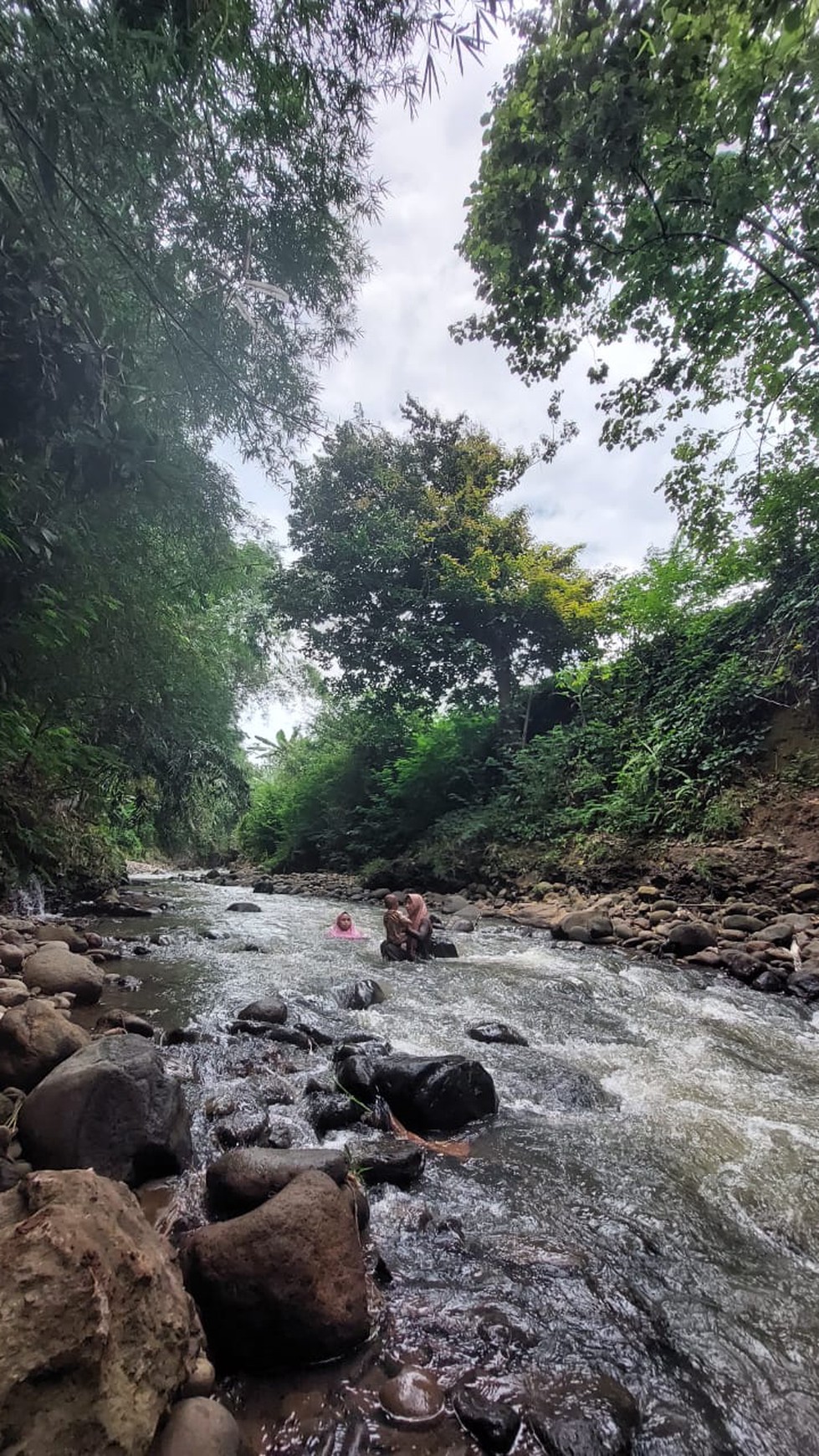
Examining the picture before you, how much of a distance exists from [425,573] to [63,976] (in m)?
14.6

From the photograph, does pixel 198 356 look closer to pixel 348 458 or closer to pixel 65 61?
pixel 65 61

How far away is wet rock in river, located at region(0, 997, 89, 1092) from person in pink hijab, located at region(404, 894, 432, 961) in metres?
4.37

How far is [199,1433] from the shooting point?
Result: 1.26 metres

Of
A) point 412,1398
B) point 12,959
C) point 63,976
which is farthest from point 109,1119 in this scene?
point 12,959

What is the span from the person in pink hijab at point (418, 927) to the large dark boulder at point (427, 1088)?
12.0 feet

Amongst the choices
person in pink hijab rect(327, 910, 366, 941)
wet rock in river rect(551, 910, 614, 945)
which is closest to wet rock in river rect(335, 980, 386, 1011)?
person in pink hijab rect(327, 910, 366, 941)

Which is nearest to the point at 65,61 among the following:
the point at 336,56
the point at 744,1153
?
the point at 336,56

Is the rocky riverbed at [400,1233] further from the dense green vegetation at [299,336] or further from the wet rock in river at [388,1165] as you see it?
the dense green vegetation at [299,336]

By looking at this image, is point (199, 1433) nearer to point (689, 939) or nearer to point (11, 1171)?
point (11, 1171)

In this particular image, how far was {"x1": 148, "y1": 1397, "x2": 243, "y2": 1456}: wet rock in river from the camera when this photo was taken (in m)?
1.22

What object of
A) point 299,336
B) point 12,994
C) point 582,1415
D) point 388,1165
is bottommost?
point 582,1415

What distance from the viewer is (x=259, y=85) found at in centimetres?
486

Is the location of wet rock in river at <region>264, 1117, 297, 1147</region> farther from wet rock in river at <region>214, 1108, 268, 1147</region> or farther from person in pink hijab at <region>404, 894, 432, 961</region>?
→ person in pink hijab at <region>404, 894, 432, 961</region>

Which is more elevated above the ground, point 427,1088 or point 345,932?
point 345,932
